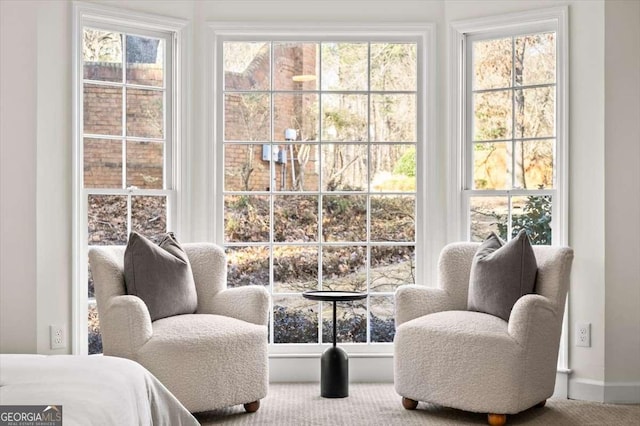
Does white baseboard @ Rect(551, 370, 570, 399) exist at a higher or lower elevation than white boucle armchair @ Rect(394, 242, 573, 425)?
lower

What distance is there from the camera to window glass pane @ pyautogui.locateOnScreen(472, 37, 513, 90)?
5.14m

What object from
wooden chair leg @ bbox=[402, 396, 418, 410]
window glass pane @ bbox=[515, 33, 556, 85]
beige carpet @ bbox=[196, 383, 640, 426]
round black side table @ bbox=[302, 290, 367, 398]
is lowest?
beige carpet @ bbox=[196, 383, 640, 426]

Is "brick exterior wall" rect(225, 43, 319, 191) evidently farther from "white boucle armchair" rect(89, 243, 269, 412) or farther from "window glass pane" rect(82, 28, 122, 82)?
"white boucle armchair" rect(89, 243, 269, 412)

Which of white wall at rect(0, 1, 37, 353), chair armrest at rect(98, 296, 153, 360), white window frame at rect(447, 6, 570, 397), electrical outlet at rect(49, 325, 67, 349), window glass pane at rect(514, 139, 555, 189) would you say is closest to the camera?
chair armrest at rect(98, 296, 153, 360)

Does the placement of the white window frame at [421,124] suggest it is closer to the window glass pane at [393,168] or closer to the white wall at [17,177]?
the window glass pane at [393,168]

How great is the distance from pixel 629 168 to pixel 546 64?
0.87 meters

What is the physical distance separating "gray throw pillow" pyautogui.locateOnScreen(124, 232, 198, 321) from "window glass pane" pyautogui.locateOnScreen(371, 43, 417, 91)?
189 centimetres

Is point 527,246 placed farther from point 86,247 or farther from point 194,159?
point 86,247

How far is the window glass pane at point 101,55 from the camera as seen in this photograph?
4.87 meters

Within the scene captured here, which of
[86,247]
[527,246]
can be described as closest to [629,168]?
[527,246]

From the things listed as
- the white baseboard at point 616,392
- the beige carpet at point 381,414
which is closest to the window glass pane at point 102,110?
the beige carpet at point 381,414

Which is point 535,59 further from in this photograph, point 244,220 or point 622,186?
point 244,220

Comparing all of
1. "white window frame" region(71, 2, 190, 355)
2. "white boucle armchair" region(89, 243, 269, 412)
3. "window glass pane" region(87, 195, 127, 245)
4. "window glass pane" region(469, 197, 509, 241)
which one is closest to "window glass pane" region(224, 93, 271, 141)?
"white window frame" region(71, 2, 190, 355)

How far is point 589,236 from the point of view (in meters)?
4.66
